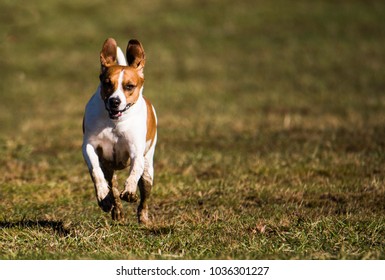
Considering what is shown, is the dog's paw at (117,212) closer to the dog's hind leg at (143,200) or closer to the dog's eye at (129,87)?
the dog's hind leg at (143,200)

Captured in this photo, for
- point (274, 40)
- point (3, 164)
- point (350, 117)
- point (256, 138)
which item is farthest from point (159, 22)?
point (3, 164)

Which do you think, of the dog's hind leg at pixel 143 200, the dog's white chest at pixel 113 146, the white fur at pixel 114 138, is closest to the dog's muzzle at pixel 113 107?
the white fur at pixel 114 138

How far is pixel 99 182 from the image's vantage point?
7.41 meters

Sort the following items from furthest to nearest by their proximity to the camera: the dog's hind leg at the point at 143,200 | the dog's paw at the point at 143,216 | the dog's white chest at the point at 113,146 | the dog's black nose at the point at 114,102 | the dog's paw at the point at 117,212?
the dog's hind leg at the point at 143,200 < the dog's paw at the point at 143,216 < the dog's paw at the point at 117,212 < the dog's white chest at the point at 113,146 < the dog's black nose at the point at 114,102

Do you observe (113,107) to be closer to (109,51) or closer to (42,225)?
(109,51)

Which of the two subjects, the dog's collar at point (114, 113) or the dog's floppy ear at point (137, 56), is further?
the dog's floppy ear at point (137, 56)

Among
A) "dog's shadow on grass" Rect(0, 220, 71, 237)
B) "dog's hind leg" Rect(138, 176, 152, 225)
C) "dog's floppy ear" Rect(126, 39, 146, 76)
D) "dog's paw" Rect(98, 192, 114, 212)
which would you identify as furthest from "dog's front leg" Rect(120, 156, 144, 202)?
"dog's floppy ear" Rect(126, 39, 146, 76)

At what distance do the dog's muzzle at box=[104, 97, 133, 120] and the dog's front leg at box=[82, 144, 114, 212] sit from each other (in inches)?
19.3

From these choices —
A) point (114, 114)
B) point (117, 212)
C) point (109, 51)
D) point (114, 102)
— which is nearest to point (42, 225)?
point (117, 212)

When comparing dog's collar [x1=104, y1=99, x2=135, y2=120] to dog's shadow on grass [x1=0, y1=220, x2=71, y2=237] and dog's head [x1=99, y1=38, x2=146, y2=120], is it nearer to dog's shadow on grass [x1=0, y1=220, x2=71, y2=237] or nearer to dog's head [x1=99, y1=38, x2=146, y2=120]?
dog's head [x1=99, y1=38, x2=146, y2=120]

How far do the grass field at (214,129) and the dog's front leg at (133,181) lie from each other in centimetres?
33

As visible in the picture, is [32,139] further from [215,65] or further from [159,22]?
[159,22]

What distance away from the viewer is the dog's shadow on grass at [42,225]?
293 inches

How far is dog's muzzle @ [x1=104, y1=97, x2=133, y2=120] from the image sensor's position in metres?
7.16
